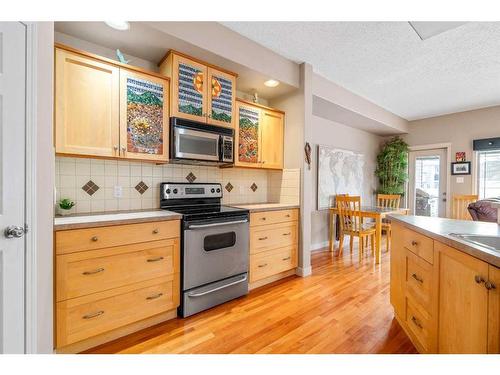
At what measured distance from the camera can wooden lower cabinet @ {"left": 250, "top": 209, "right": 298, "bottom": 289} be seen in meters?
2.41

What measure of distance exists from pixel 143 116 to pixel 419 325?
2.53 metres

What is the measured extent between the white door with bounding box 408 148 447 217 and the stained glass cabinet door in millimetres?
5254

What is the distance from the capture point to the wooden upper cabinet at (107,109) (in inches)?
63.2

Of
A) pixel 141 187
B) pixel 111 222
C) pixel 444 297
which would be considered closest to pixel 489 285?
pixel 444 297

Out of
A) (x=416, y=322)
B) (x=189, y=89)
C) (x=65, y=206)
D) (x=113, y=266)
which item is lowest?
(x=416, y=322)

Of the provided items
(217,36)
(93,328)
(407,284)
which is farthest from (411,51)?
(93,328)

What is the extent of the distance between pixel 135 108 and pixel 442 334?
8.35ft

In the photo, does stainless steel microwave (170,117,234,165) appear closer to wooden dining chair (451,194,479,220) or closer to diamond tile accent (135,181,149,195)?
diamond tile accent (135,181,149,195)

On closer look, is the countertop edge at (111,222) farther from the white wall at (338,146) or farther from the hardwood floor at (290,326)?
the white wall at (338,146)

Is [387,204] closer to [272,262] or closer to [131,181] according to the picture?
[272,262]

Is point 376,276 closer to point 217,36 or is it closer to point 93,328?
point 93,328

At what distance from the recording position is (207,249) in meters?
2.01

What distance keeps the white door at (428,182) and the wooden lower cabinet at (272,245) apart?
3754mm

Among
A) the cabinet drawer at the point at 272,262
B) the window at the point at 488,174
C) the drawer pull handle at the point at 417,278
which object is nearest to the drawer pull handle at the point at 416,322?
the drawer pull handle at the point at 417,278
